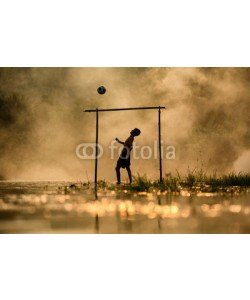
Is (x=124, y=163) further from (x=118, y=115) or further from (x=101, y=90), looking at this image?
(x=101, y=90)

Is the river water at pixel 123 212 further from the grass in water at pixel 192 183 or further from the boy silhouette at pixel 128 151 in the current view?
the boy silhouette at pixel 128 151

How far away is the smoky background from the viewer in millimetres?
5770

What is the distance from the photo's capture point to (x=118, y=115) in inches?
244

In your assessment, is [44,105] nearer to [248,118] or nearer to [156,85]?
[156,85]

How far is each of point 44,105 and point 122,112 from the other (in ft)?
3.16

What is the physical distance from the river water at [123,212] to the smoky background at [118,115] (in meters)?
0.34

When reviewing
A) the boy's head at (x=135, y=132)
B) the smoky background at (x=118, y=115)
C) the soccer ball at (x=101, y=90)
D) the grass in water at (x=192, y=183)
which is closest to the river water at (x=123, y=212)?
the grass in water at (x=192, y=183)

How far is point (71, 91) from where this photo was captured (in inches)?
233

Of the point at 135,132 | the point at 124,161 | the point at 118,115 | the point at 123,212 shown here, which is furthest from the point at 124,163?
the point at 123,212

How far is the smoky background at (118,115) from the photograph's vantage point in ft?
18.9

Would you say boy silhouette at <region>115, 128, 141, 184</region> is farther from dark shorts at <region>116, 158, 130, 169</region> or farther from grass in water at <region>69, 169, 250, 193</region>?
grass in water at <region>69, 169, 250, 193</region>

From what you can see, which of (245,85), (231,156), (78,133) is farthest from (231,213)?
(78,133)

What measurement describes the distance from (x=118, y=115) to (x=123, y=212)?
1995 mm

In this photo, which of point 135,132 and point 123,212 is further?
point 135,132
